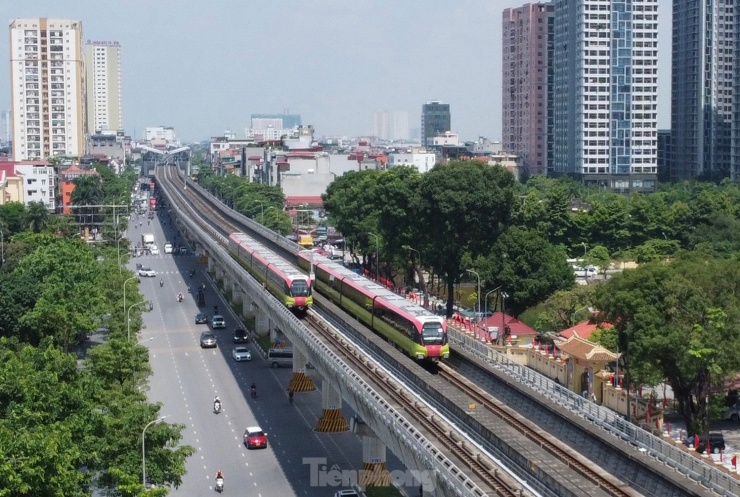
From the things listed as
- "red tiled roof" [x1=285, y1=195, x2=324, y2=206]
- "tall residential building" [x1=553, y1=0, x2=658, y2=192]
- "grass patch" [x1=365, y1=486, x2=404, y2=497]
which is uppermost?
"tall residential building" [x1=553, y1=0, x2=658, y2=192]

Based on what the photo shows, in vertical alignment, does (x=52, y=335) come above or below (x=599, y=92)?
below

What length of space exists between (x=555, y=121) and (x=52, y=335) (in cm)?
11259

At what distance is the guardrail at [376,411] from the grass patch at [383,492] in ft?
9.55

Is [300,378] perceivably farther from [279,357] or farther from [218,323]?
[218,323]

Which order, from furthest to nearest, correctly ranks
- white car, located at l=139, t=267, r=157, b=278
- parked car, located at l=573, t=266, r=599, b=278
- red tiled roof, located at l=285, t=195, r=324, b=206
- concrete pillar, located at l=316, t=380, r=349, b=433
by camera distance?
red tiled roof, located at l=285, t=195, r=324, b=206 < white car, located at l=139, t=267, r=157, b=278 < parked car, located at l=573, t=266, r=599, b=278 < concrete pillar, located at l=316, t=380, r=349, b=433

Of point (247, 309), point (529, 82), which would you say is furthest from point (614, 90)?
point (247, 309)

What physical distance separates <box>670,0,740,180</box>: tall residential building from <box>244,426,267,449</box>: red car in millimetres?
127057

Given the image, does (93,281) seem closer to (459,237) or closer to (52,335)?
(52,335)

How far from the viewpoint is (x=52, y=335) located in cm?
6241

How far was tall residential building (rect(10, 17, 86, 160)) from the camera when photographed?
622 ft

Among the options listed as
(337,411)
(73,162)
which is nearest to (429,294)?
(337,411)

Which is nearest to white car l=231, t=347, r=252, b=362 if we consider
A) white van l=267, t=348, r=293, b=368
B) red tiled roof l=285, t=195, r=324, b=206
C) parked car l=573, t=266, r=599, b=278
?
white van l=267, t=348, r=293, b=368

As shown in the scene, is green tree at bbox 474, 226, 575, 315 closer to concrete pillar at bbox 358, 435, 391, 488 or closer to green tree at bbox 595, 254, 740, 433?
green tree at bbox 595, 254, 740, 433

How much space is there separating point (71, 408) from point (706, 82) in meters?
146
